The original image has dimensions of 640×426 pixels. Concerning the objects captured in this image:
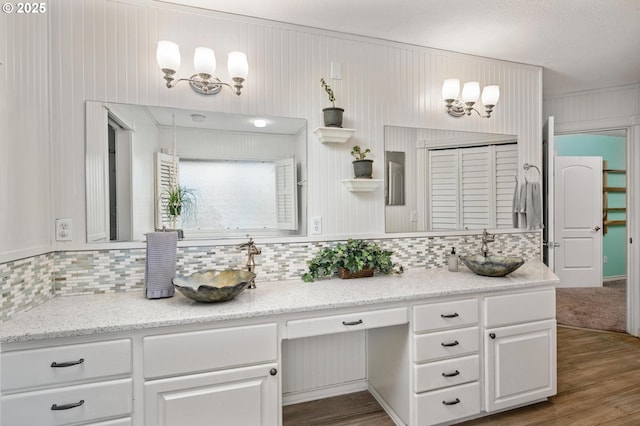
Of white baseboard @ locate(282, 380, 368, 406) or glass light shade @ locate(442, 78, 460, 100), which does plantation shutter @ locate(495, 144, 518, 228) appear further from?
white baseboard @ locate(282, 380, 368, 406)

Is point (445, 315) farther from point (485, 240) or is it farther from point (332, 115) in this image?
point (332, 115)

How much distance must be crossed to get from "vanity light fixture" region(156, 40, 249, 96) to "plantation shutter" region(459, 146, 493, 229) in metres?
1.82

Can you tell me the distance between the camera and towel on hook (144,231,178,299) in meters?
1.79

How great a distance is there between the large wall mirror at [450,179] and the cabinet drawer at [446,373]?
3.17 feet

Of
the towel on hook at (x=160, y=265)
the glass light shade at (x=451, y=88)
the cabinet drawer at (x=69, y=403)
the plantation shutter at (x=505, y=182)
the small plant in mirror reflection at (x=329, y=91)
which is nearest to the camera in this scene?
the cabinet drawer at (x=69, y=403)

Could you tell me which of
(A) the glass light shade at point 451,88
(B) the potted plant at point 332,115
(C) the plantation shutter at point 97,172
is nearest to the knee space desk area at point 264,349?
(C) the plantation shutter at point 97,172

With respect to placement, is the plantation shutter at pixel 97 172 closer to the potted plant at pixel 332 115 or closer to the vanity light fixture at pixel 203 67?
the vanity light fixture at pixel 203 67

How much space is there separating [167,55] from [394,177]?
1.70 meters

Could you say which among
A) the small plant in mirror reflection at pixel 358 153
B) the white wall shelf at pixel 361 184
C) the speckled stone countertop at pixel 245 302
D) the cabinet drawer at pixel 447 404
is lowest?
the cabinet drawer at pixel 447 404

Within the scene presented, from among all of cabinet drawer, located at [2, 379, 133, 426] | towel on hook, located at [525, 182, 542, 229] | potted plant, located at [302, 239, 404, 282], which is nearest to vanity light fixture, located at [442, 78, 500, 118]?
towel on hook, located at [525, 182, 542, 229]

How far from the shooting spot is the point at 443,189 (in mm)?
2637

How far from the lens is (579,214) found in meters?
4.75

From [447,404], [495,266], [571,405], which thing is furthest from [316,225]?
[571,405]

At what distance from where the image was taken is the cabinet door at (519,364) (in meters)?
2.05
